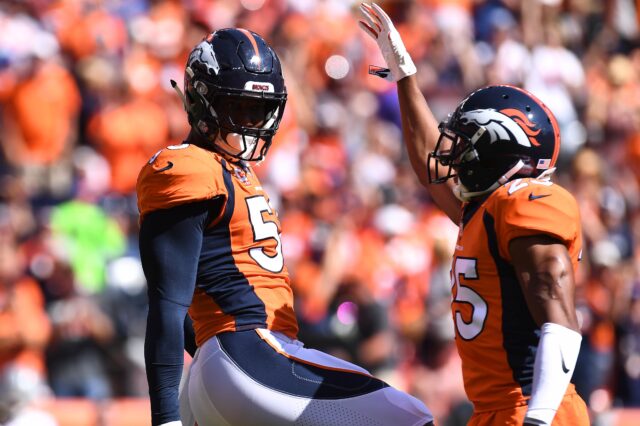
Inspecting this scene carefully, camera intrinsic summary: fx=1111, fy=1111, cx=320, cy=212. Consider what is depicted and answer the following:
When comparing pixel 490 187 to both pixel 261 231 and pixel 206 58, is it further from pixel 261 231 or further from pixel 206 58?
pixel 206 58

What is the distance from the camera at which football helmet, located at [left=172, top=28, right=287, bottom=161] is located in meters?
3.97

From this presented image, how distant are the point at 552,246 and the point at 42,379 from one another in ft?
17.9

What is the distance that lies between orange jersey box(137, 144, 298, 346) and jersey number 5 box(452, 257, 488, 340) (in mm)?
609

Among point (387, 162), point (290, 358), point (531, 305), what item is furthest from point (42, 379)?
point (531, 305)

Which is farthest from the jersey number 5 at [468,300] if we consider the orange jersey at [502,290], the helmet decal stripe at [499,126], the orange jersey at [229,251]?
the orange jersey at [229,251]

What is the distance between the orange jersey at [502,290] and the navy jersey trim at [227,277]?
0.71 m

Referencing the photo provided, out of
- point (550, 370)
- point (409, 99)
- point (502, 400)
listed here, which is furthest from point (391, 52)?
point (550, 370)

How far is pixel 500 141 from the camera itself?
3.79 metres

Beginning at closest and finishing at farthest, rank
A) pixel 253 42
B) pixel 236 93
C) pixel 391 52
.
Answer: pixel 236 93 < pixel 253 42 < pixel 391 52

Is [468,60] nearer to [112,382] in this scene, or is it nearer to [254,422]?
[112,382]

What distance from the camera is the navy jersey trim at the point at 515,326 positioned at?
11.8 feet

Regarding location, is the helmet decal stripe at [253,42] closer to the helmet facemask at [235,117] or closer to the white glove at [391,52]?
the helmet facemask at [235,117]

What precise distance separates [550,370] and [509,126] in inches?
35.5

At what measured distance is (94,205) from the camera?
8.86 meters
